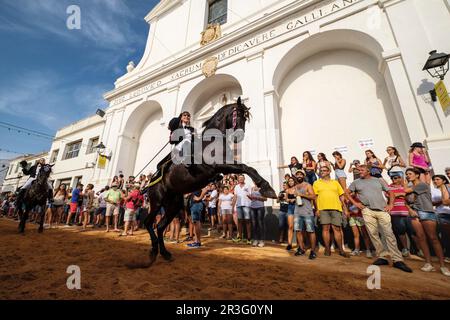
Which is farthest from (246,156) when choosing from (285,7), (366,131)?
(285,7)

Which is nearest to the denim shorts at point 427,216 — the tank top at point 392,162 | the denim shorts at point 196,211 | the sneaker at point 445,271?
the sneaker at point 445,271

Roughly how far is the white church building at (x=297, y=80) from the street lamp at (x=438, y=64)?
0.30 m

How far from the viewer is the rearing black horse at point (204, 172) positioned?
10.9 feet

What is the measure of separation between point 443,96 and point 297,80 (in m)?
5.86

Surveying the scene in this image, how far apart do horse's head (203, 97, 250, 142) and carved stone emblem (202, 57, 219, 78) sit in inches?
372

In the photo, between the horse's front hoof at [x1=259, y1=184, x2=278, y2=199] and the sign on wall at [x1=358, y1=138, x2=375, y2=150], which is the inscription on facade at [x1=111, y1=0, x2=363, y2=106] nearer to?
the sign on wall at [x1=358, y1=138, x2=375, y2=150]

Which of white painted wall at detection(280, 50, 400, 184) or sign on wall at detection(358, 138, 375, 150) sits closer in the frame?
sign on wall at detection(358, 138, 375, 150)

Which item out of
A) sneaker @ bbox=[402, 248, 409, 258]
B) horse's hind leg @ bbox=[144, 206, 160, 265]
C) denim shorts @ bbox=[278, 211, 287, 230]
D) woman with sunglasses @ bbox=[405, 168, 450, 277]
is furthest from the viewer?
denim shorts @ bbox=[278, 211, 287, 230]

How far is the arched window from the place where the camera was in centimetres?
1431

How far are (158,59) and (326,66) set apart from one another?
12.9m

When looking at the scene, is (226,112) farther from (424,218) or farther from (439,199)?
(439,199)

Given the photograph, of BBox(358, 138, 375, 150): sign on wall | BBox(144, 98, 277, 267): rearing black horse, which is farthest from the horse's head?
BBox(358, 138, 375, 150): sign on wall

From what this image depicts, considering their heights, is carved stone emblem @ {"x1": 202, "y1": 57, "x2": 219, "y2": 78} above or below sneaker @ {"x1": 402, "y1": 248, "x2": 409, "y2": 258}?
above

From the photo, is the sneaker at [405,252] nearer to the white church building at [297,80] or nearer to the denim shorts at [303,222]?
the denim shorts at [303,222]
